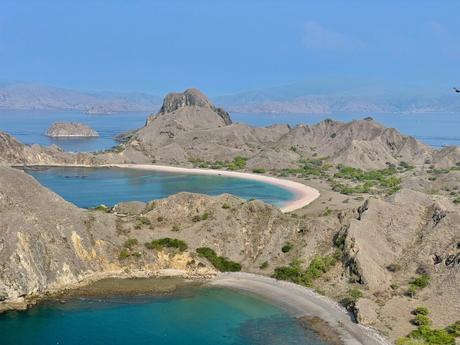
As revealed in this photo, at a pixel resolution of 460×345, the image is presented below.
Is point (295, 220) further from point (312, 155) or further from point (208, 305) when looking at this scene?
point (312, 155)

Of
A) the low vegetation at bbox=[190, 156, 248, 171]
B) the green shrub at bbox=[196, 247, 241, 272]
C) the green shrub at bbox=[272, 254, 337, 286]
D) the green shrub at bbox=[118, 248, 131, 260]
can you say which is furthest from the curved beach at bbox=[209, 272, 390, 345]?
the low vegetation at bbox=[190, 156, 248, 171]

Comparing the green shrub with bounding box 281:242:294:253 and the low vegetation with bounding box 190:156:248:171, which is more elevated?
the low vegetation with bounding box 190:156:248:171

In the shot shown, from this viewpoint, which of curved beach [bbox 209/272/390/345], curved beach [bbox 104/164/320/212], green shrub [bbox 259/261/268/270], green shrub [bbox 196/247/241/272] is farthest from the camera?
curved beach [bbox 104/164/320/212]

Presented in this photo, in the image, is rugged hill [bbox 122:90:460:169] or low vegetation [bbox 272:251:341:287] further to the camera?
rugged hill [bbox 122:90:460:169]

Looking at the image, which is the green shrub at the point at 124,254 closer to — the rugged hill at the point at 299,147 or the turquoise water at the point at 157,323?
the turquoise water at the point at 157,323

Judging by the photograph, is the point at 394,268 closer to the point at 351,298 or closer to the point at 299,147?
the point at 351,298

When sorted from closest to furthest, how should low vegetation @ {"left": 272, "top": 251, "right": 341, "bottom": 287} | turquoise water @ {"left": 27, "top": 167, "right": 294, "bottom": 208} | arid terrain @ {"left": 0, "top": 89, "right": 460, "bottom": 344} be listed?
arid terrain @ {"left": 0, "top": 89, "right": 460, "bottom": 344} → low vegetation @ {"left": 272, "top": 251, "right": 341, "bottom": 287} → turquoise water @ {"left": 27, "top": 167, "right": 294, "bottom": 208}

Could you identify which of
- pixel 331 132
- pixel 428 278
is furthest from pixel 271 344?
pixel 331 132

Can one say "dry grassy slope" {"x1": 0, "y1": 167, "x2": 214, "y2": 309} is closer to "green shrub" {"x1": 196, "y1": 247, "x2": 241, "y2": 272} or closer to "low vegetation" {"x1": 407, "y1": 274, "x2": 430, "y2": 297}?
"green shrub" {"x1": 196, "y1": 247, "x2": 241, "y2": 272}
